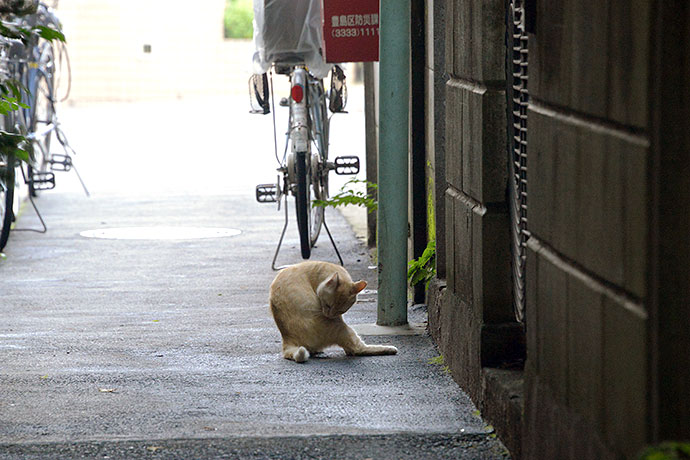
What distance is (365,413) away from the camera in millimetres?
4898

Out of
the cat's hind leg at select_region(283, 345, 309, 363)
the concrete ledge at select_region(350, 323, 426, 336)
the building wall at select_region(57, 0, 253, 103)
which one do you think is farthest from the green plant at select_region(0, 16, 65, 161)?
the building wall at select_region(57, 0, 253, 103)

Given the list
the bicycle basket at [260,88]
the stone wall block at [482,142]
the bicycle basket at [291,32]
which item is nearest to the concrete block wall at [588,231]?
the stone wall block at [482,142]

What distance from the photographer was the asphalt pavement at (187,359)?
176 inches

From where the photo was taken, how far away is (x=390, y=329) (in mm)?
6809

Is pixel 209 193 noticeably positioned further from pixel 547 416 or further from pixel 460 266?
pixel 547 416

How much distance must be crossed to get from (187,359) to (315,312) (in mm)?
751

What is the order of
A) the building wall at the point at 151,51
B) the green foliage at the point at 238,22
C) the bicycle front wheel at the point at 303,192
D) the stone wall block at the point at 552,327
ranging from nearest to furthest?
the stone wall block at the point at 552,327 → the bicycle front wheel at the point at 303,192 → the building wall at the point at 151,51 → the green foliage at the point at 238,22

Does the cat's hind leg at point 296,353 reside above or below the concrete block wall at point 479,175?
below

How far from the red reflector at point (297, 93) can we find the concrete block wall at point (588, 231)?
5336 mm

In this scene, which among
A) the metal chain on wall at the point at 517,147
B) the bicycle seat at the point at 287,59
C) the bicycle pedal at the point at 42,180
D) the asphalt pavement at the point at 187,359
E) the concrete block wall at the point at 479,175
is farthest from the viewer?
the bicycle pedal at the point at 42,180

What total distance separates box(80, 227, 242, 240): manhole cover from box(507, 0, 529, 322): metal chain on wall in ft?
23.6

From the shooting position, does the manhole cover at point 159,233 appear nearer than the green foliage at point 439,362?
No

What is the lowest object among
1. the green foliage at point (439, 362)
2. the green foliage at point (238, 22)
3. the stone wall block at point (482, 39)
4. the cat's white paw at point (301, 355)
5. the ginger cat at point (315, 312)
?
the green foliage at point (439, 362)

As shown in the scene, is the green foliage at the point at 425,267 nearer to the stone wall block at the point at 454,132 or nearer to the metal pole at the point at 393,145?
the metal pole at the point at 393,145
